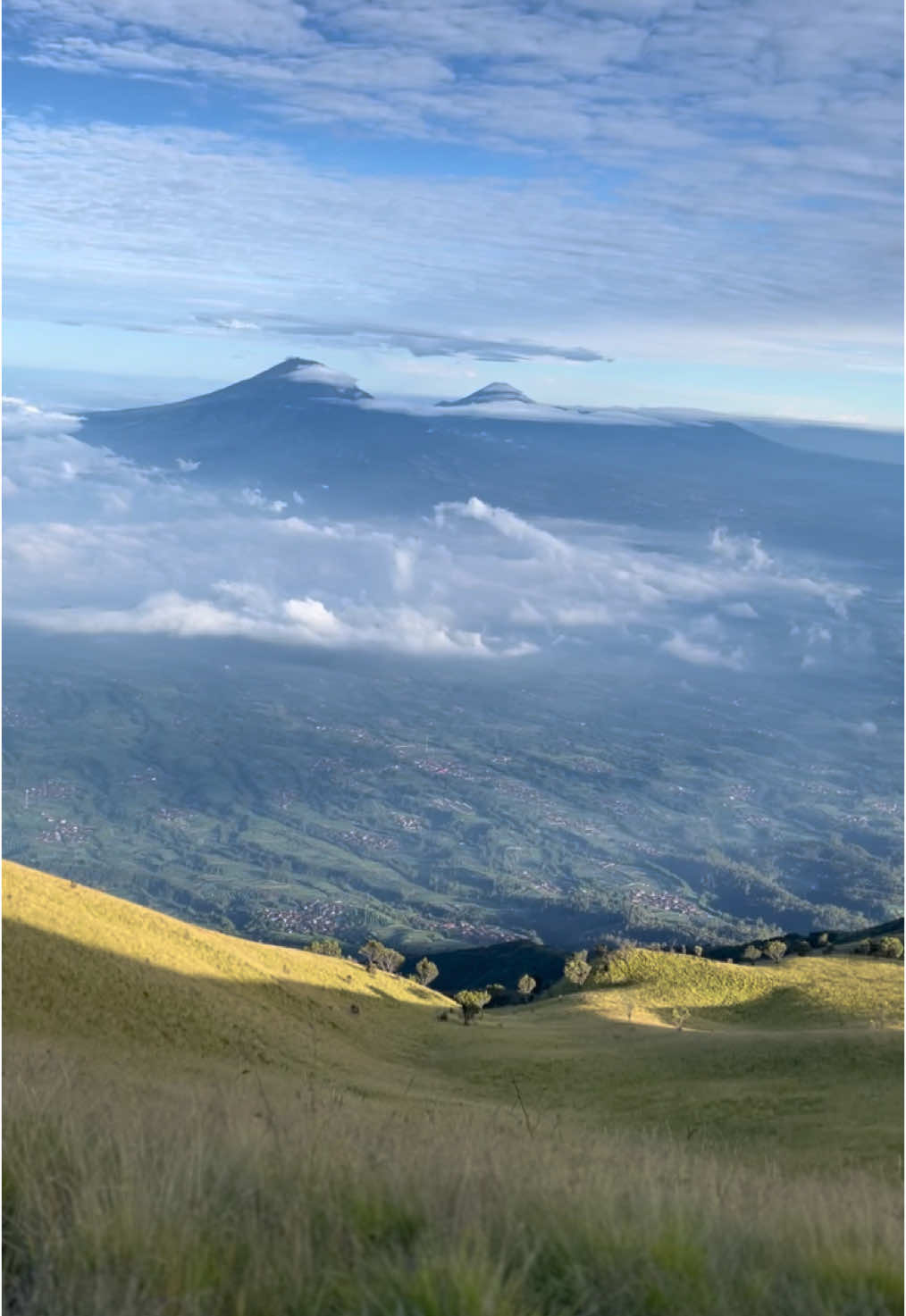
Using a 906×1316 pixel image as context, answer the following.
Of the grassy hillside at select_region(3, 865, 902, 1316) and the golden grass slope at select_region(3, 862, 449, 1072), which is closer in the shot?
the grassy hillside at select_region(3, 865, 902, 1316)

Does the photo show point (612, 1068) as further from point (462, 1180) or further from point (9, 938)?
point (462, 1180)

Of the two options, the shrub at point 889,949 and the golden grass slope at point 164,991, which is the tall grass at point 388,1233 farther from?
the shrub at point 889,949

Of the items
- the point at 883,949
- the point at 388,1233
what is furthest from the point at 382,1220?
the point at 883,949

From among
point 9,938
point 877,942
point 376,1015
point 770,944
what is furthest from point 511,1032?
point 770,944

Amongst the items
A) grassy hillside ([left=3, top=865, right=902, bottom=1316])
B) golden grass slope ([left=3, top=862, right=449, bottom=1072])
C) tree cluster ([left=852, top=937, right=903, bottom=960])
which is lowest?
tree cluster ([left=852, top=937, right=903, bottom=960])

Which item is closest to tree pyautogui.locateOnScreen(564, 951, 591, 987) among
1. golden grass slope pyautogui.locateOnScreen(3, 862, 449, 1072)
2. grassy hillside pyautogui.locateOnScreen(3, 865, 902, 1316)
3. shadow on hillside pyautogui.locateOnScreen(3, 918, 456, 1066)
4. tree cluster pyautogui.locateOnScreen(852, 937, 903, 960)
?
tree cluster pyautogui.locateOnScreen(852, 937, 903, 960)

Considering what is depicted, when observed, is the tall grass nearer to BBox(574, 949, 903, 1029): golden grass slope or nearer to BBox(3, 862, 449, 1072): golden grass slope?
BBox(3, 862, 449, 1072): golden grass slope
